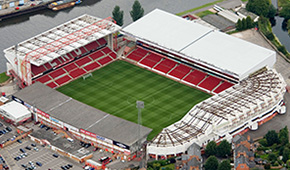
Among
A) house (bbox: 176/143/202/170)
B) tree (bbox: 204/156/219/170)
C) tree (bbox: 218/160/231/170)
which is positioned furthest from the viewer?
tree (bbox: 204/156/219/170)

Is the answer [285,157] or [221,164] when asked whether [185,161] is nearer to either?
[221,164]

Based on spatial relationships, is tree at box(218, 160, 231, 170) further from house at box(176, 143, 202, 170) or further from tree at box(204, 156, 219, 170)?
house at box(176, 143, 202, 170)

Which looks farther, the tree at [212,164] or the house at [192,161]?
the tree at [212,164]

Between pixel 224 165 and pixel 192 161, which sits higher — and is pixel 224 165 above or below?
above

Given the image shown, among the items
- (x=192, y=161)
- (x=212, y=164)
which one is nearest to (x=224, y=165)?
(x=212, y=164)

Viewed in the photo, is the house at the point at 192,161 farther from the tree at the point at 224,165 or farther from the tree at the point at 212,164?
the tree at the point at 224,165

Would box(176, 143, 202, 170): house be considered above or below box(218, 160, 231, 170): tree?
below

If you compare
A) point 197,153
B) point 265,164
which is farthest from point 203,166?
point 265,164

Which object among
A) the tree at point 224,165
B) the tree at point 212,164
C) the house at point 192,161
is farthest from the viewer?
the tree at point 212,164

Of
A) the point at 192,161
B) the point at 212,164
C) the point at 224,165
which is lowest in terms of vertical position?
the point at 212,164

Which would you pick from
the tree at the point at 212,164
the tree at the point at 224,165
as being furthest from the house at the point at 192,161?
the tree at the point at 224,165

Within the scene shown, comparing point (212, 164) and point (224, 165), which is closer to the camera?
point (224, 165)

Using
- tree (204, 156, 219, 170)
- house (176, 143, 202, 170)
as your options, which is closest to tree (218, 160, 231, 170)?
tree (204, 156, 219, 170)

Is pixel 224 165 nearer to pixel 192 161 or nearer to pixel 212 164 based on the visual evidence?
pixel 212 164
